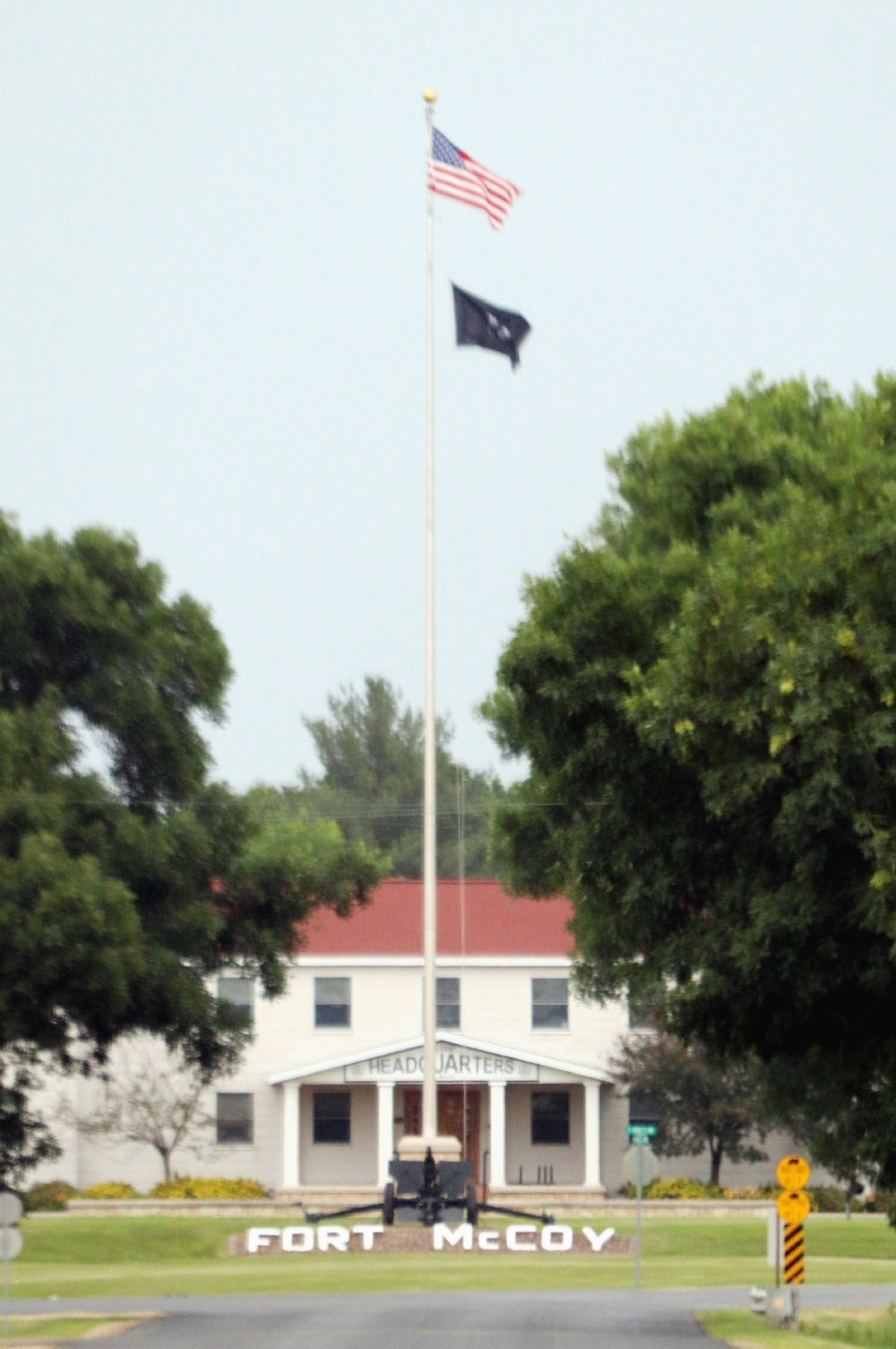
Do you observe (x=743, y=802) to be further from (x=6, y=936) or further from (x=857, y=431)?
(x=6, y=936)

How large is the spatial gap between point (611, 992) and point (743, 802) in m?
11.3

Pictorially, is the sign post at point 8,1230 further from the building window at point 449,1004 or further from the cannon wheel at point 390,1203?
the building window at point 449,1004

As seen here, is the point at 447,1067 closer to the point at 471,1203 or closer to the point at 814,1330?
the point at 471,1203

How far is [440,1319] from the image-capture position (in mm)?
23891

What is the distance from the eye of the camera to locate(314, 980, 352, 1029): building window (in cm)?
5381

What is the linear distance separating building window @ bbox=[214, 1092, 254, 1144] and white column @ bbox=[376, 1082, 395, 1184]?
345 cm

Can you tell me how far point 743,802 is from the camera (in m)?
18.8

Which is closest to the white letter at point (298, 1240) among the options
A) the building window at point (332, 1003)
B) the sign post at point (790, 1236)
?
the sign post at point (790, 1236)

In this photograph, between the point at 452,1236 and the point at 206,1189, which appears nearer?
the point at 452,1236

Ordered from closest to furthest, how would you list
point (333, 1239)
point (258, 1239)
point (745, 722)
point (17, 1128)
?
point (745, 722)
point (17, 1128)
point (333, 1239)
point (258, 1239)

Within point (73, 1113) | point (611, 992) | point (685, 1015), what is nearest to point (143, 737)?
point (611, 992)

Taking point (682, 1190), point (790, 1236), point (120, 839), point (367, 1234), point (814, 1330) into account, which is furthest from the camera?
point (682, 1190)

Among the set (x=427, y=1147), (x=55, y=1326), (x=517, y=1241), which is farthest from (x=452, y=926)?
(x=55, y=1326)

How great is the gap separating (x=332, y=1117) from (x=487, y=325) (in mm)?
29072
